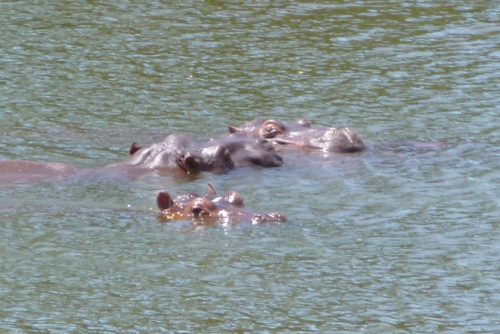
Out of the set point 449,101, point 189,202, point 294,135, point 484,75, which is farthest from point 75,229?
point 484,75

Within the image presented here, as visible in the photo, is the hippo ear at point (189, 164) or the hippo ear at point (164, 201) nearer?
the hippo ear at point (164, 201)

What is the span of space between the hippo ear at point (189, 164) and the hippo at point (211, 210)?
126 centimetres

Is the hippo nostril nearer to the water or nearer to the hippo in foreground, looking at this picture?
the water

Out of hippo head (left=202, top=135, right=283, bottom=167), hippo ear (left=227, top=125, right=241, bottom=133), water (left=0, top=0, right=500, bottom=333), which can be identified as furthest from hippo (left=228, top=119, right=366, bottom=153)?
hippo head (left=202, top=135, right=283, bottom=167)

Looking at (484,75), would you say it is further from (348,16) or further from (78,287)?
(78,287)

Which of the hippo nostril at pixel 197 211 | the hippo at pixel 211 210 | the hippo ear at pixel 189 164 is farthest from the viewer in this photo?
the hippo ear at pixel 189 164

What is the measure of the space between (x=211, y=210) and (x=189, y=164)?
1.54m

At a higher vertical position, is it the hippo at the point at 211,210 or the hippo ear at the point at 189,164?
the hippo at the point at 211,210

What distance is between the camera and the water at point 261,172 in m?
6.41

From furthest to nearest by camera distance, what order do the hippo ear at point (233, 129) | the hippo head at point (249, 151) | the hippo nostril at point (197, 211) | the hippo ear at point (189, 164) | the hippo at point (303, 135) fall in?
the hippo ear at point (233, 129)
the hippo at point (303, 135)
the hippo head at point (249, 151)
the hippo ear at point (189, 164)
the hippo nostril at point (197, 211)

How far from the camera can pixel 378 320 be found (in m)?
6.14

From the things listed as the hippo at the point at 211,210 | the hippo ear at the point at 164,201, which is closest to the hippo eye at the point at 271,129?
the hippo at the point at 211,210

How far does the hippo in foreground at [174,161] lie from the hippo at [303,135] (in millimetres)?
505

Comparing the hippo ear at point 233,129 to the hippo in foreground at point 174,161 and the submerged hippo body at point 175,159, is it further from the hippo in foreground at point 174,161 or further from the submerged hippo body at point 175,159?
the submerged hippo body at point 175,159
